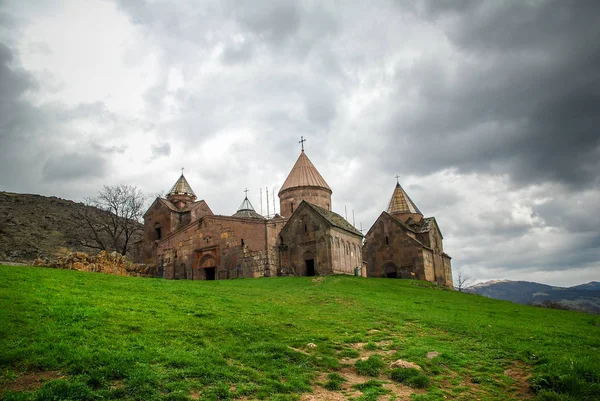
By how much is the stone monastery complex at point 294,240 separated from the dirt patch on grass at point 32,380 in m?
22.9

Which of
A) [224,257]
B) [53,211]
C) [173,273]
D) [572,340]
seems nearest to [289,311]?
[572,340]

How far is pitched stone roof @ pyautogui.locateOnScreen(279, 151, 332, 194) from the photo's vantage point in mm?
39312

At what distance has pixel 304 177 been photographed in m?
39.7

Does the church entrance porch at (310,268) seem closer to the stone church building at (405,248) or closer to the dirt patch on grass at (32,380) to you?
the stone church building at (405,248)

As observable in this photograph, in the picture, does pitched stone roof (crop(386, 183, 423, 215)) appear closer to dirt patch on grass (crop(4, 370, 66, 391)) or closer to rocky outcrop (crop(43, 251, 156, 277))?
rocky outcrop (crop(43, 251, 156, 277))

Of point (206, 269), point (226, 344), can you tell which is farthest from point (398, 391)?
point (206, 269)

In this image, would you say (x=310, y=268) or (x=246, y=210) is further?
(x=246, y=210)

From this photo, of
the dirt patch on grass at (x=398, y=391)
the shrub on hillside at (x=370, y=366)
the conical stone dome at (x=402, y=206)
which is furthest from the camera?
the conical stone dome at (x=402, y=206)

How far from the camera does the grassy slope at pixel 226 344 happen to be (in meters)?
7.71

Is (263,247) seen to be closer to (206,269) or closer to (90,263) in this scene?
(206,269)

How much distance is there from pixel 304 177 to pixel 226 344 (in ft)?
98.7

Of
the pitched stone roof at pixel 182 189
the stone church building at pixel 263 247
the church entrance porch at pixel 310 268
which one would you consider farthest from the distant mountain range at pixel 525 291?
the church entrance porch at pixel 310 268

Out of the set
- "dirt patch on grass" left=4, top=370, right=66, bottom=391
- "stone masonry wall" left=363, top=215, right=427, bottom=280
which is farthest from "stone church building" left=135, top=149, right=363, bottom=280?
"dirt patch on grass" left=4, top=370, right=66, bottom=391

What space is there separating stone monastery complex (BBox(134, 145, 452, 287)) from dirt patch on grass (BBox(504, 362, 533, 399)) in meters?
19.7
